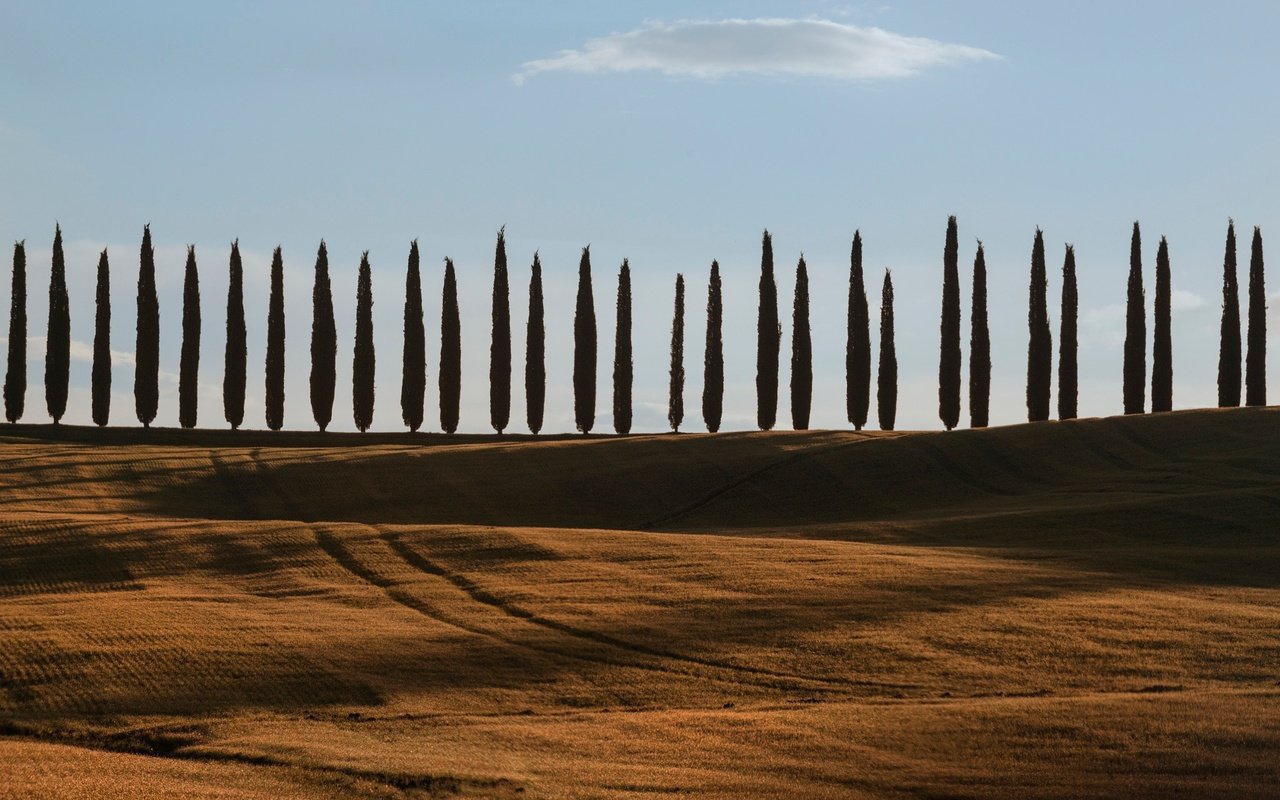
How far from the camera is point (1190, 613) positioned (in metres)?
21.7

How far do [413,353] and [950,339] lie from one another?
19.3 meters

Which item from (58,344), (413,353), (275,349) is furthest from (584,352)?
(58,344)

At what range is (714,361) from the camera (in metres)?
59.2

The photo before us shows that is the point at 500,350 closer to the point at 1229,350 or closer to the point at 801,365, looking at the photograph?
the point at 801,365

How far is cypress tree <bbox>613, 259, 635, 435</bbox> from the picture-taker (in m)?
58.0

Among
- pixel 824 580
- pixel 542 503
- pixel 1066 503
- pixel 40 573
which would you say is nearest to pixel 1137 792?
pixel 824 580

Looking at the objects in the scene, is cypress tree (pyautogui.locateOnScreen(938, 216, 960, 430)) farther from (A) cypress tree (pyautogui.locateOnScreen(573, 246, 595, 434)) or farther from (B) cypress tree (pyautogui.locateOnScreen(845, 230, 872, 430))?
(A) cypress tree (pyautogui.locateOnScreen(573, 246, 595, 434))

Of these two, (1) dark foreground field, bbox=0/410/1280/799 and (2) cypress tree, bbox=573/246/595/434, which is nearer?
(1) dark foreground field, bbox=0/410/1280/799

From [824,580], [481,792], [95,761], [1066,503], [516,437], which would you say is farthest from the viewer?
[516,437]

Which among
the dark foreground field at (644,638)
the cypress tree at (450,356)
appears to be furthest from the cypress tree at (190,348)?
the dark foreground field at (644,638)

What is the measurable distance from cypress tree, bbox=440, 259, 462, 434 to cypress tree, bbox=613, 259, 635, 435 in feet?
18.6

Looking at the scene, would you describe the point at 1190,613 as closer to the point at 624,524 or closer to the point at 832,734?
the point at 832,734

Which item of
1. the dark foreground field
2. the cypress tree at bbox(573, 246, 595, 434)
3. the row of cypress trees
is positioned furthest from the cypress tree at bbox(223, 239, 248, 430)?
the dark foreground field

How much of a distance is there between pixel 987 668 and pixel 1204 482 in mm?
20855
